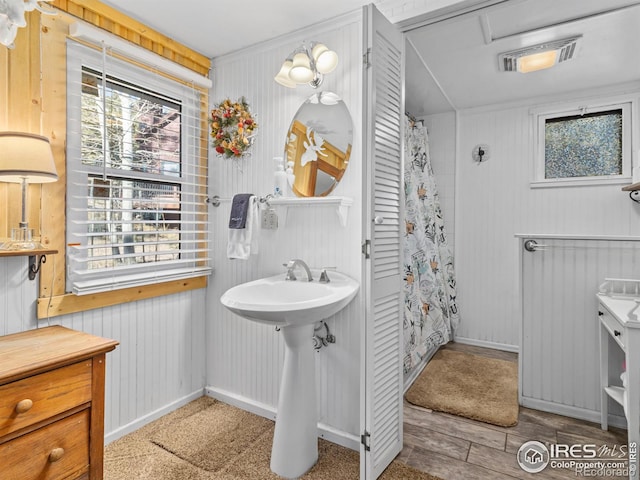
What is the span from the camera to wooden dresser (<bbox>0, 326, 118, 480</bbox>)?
3.80 ft

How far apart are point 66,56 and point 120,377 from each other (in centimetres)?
169

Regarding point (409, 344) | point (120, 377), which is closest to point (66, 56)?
point (120, 377)

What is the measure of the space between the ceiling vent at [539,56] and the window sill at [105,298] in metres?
2.68

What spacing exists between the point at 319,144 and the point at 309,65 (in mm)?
415

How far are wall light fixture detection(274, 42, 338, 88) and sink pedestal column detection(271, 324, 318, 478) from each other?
51.9 inches

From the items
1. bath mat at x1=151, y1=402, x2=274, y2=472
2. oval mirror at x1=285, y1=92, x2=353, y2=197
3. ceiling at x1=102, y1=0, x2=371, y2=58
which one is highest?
ceiling at x1=102, y1=0, x2=371, y2=58

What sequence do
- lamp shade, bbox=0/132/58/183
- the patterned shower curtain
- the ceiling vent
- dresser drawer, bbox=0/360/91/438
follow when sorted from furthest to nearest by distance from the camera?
the patterned shower curtain, the ceiling vent, lamp shade, bbox=0/132/58/183, dresser drawer, bbox=0/360/91/438

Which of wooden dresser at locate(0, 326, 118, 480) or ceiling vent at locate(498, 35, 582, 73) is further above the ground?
ceiling vent at locate(498, 35, 582, 73)

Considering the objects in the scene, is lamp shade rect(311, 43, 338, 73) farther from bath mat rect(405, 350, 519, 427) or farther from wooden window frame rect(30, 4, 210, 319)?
bath mat rect(405, 350, 519, 427)

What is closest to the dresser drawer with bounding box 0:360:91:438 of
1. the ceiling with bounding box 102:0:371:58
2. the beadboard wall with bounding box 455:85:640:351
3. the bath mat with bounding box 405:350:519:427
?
the ceiling with bounding box 102:0:371:58

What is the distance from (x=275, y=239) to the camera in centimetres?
224

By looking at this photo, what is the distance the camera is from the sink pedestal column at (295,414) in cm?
172

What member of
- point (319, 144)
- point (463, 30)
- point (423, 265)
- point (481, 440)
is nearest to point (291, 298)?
point (319, 144)

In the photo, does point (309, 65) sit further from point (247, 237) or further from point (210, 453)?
point (210, 453)
